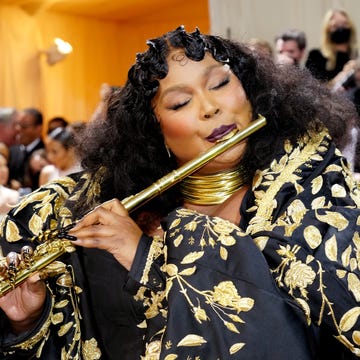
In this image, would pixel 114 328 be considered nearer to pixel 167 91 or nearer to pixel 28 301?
pixel 28 301

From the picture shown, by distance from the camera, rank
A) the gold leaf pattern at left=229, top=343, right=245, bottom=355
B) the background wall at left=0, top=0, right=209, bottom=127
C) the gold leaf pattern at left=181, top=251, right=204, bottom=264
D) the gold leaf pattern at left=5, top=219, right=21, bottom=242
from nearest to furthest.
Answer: the gold leaf pattern at left=229, top=343, right=245, bottom=355, the gold leaf pattern at left=181, top=251, right=204, bottom=264, the gold leaf pattern at left=5, top=219, right=21, bottom=242, the background wall at left=0, top=0, right=209, bottom=127

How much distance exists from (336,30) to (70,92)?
5404 millimetres

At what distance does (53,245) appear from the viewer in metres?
2.13

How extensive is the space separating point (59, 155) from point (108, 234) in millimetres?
3990

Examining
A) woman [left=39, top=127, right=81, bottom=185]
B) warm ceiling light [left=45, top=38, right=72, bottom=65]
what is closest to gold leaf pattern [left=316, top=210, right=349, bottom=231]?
woman [left=39, top=127, right=81, bottom=185]

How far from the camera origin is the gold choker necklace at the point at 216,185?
2.34m

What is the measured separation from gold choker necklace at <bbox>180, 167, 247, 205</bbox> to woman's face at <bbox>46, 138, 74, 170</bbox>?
136 inches

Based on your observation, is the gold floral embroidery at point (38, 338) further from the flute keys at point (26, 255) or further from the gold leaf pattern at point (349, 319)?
the gold leaf pattern at point (349, 319)

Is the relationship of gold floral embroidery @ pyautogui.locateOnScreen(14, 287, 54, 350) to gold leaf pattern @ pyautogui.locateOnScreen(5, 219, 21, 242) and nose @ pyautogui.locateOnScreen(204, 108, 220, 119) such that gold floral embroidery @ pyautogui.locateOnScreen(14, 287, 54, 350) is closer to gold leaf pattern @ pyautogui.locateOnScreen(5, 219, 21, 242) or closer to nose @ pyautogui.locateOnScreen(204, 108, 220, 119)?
gold leaf pattern @ pyautogui.locateOnScreen(5, 219, 21, 242)

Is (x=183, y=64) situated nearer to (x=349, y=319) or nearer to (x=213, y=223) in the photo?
(x=213, y=223)

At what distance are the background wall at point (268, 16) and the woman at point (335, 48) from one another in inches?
61.2

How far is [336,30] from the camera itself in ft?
16.9

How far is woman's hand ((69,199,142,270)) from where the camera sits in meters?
2.03

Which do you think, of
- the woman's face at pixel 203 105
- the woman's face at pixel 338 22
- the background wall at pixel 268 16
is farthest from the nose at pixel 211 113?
the background wall at pixel 268 16
